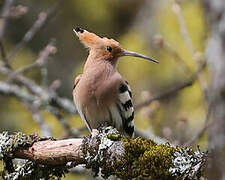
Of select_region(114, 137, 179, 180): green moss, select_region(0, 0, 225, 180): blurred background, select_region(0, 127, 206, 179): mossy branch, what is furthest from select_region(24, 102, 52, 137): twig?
select_region(114, 137, 179, 180): green moss

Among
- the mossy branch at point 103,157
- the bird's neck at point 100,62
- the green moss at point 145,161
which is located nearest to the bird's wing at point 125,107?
the bird's neck at point 100,62

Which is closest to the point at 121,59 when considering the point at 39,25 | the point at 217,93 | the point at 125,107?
the point at 39,25

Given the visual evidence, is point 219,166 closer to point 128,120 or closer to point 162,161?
point 162,161

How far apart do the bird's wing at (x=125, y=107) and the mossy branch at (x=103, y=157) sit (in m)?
0.98

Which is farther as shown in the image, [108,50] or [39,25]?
[39,25]

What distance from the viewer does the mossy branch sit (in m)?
2.59

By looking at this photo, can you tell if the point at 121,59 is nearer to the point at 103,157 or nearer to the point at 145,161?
the point at 103,157

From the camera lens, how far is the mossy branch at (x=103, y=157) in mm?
2592

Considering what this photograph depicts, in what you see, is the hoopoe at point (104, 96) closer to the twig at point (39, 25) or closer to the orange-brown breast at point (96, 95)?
the orange-brown breast at point (96, 95)

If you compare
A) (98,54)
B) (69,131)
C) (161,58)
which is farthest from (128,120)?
(161,58)

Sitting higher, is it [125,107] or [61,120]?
[61,120]

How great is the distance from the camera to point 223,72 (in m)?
2.53

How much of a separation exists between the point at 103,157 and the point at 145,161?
0.89ft

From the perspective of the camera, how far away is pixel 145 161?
2.67m
